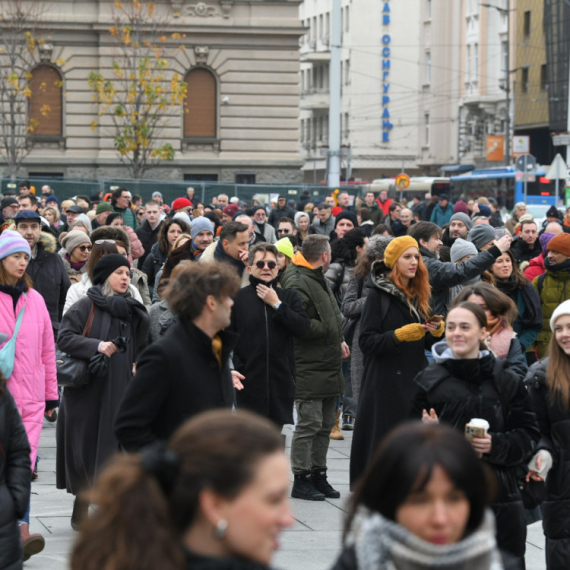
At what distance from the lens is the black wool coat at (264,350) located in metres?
8.11

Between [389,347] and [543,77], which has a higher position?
[543,77]

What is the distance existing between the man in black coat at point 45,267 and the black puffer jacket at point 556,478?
570cm

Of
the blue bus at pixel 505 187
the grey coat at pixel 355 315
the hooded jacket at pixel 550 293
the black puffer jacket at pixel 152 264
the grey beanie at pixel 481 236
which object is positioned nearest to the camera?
the grey coat at pixel 355 315

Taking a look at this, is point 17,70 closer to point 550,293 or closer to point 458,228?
point 458,228

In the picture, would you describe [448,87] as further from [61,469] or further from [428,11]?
[61,469]

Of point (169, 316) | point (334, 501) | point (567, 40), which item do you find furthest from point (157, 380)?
point (567, 40)

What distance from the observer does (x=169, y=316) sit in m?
8.55

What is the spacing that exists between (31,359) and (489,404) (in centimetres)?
320

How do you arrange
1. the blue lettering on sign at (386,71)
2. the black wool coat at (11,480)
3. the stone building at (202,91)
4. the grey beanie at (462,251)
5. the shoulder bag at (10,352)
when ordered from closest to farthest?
the black wool coat at (11,480) → the shoulder bag at (10,352) → the grey beanie at (462,251) → the stone building at (202,91) → the blue lettering on sign at (386,71)

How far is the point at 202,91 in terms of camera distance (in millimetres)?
43688

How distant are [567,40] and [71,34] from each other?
2986cm

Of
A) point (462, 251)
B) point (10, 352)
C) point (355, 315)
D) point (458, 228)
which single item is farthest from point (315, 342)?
point (458, 228)

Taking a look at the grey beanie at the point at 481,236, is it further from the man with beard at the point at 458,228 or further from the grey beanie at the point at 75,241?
the grey beanie at the point at 75,241

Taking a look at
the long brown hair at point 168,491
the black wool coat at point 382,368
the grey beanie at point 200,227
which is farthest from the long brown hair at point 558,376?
the grey beanie at point 200,227
